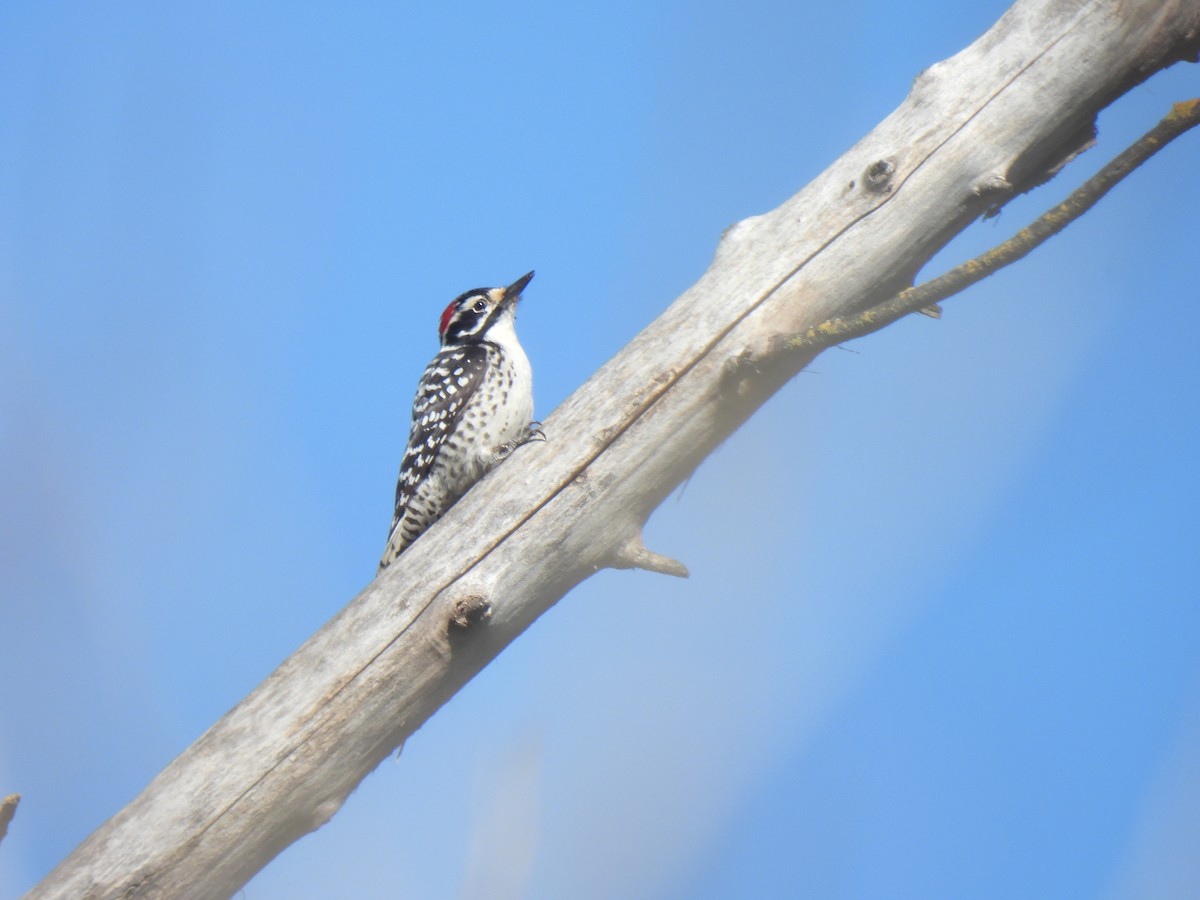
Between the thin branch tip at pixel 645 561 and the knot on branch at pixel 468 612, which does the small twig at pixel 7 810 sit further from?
the thin branch tip at pixel 645 561

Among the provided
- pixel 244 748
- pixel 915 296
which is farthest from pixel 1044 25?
pixel 244 748

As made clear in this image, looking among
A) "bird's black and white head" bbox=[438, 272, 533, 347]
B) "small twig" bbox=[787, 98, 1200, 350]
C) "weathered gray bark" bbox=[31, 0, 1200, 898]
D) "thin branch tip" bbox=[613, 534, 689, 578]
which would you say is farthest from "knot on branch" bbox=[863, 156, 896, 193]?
"bird's black and white head" bbox=[438, 272, 533, 347]

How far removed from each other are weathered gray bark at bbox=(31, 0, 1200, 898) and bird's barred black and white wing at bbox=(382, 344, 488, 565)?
1.65 meters

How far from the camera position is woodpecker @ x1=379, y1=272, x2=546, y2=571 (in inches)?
188

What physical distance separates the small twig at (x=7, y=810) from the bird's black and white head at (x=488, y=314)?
3.24 metres

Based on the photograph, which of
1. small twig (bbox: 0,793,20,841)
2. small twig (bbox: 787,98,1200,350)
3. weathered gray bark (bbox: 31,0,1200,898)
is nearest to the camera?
small twig (bbox: 787,98,1200,350)

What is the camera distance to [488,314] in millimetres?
5594

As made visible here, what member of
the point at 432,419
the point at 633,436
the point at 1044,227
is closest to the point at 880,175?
the point at 1044,227

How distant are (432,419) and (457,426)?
18 centimetres

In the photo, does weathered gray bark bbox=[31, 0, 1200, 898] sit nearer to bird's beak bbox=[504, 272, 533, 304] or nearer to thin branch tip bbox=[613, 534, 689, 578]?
thin branch tip bbox=[613, 534, 689, 578]

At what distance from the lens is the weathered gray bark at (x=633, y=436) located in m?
2.94

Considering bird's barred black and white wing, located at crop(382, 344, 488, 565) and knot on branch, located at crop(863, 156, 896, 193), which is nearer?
knot on branch, located at crop(863, 156, 896, 193)

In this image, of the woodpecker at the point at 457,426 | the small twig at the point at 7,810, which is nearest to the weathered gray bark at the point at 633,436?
the small twig at the point at 7,810

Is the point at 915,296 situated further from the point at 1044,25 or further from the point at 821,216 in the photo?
the point at 1044,25
